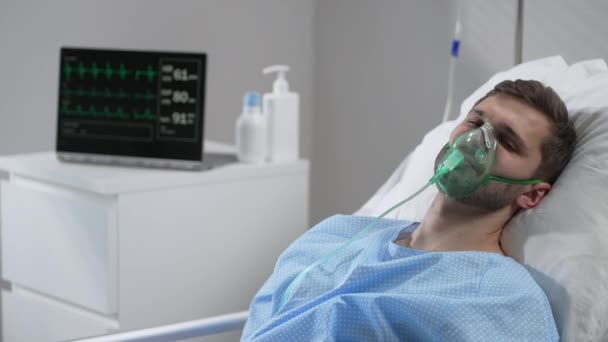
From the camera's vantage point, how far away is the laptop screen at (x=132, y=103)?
2.36 metres

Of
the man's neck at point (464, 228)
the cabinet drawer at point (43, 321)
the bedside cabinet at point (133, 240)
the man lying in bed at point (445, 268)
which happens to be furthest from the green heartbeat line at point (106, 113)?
the man's neck at point (464, 228)

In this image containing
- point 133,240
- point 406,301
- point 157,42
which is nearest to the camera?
point 406,301

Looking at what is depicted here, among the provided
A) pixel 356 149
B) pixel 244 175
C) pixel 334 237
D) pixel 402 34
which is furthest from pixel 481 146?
pixel 356 149

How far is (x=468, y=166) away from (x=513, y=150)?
9 centimetres

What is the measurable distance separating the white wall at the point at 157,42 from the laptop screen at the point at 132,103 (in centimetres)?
63

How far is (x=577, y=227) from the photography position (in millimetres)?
1436

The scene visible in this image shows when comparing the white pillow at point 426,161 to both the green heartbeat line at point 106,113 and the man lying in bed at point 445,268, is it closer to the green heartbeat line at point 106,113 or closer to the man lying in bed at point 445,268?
the man lying in bed at point 445,268

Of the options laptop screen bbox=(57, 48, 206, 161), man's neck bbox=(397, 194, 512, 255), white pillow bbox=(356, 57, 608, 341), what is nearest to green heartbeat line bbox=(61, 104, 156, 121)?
laptop screen bbox=(57, 48, 206, 161)

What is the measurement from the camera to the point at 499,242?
1.58 meters

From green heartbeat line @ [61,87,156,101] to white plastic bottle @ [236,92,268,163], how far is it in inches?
9.8

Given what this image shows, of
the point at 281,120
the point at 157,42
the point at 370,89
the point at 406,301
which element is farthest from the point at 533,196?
the point at 157,42

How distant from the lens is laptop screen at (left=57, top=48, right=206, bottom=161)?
2.36 m

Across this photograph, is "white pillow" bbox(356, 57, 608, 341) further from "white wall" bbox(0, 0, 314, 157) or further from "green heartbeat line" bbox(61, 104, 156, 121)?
"white wall" bbox(0, 0, 314, 157)

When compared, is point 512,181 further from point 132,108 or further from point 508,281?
point 132,108
